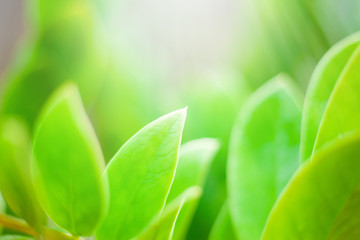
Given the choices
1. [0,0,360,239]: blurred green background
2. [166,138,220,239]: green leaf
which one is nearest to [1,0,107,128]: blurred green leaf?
[0,0,360,239]: blurred green background

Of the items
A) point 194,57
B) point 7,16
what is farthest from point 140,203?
point 7,16

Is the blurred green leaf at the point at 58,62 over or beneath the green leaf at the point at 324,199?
over

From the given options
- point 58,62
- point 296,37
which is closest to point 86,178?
point 58,62

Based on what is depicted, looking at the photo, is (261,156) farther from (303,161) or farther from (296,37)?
(296,37)

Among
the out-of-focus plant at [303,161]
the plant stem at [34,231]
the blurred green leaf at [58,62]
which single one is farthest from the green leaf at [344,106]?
the blurred green leaf at [58,62]

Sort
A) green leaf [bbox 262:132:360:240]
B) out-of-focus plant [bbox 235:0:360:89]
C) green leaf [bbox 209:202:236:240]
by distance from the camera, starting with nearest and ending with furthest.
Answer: green leaf [bbox 262:132:360:240] < green leaf [bbox 209:202:236:240] < out-of-focus plant [bbox 235:0:360:89]

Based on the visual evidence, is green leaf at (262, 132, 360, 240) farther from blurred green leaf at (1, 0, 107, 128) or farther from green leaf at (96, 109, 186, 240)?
blurred green leaf at (1, 0, 107, 128)

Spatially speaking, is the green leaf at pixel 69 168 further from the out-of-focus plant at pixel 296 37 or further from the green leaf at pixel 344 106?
the out-of-focus plant at pixel 296 37
